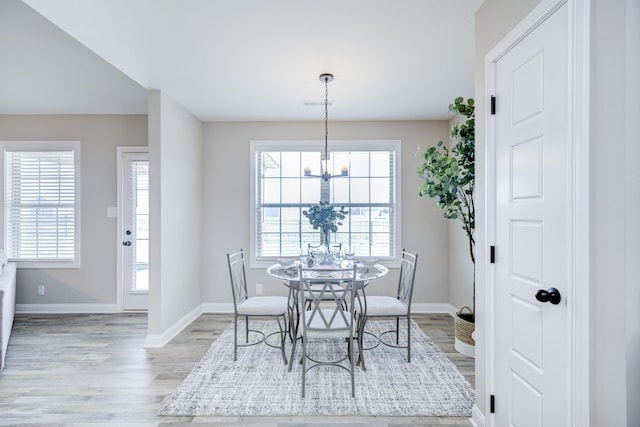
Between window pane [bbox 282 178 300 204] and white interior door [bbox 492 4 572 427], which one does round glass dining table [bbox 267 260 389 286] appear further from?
window pane [bbox 282 178 300 204]

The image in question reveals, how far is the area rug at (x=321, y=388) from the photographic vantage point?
213cm

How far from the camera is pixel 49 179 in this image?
4117 millimetres

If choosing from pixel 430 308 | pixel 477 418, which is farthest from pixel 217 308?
pixel 477 418

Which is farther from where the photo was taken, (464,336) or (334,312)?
(464,336)

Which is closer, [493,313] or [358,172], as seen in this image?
[493,313]

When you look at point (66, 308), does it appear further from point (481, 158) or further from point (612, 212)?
point (612, 212)

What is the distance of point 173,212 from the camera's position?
11.3ft

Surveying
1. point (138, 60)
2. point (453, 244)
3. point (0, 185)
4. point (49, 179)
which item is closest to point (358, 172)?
point (453, 244)

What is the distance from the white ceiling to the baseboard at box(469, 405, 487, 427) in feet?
8.05

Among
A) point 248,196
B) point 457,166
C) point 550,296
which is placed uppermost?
point 457,166

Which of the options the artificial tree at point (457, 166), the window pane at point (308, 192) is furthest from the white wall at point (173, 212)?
the artificial tree at point (457, 166)

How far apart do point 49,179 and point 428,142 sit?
5042 mm

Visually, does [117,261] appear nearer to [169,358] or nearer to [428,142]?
[169,358]

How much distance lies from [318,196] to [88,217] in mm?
3026
